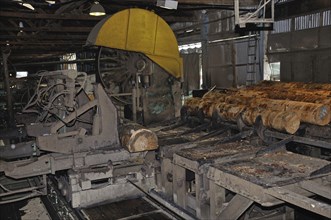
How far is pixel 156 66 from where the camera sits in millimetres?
8070

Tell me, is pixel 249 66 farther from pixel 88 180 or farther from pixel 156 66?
pixel 88 180

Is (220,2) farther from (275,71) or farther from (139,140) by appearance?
(139,140)

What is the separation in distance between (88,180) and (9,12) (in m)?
5.83

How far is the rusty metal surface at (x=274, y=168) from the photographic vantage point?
347cm

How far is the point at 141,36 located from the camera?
25.3 feet

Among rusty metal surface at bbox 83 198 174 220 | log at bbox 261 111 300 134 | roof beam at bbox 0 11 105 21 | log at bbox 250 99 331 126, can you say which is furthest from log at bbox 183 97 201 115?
roof beam at bbox 0 11 105 21

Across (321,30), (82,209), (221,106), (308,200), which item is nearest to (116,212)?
(82,209)

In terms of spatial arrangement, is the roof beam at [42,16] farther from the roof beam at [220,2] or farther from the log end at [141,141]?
the log end at [141,141]

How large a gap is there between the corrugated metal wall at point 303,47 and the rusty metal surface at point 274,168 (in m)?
4.08

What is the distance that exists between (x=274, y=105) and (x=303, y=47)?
12.3ft

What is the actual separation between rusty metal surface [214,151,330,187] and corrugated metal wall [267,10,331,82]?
161 inches

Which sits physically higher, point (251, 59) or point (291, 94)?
point (251, 59)

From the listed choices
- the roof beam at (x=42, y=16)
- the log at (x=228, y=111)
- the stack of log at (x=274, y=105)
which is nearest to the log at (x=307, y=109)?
the stack of log at (x=274, y=105)

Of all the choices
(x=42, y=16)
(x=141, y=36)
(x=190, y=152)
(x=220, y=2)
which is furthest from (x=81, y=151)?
(x=220, y=2)
